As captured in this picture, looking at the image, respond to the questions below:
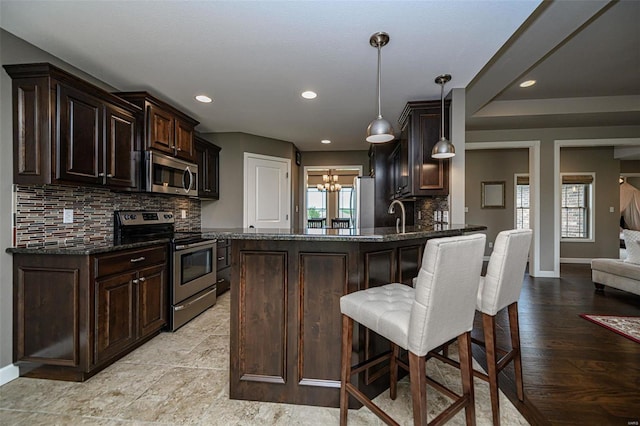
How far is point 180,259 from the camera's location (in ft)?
9.47

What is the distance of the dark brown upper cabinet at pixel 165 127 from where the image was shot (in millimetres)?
2855

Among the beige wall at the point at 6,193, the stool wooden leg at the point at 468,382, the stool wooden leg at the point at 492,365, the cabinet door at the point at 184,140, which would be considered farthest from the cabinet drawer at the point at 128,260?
the stool wooden leg at the point at 492,365

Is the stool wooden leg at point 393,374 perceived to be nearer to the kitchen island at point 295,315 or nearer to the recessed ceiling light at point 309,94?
the kitchen island at point 295,315

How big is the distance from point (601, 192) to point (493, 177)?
2.19 m

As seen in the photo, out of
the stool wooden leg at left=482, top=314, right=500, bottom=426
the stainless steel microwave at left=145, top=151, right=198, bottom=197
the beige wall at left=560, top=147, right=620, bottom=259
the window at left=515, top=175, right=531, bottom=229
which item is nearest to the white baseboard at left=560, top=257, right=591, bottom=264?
the beige wall at left=560, top=147, right=620, bottom=259

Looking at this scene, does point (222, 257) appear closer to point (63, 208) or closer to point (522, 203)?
point (63, 208)

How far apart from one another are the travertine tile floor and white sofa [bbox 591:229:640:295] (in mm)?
3273

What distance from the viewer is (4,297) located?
1.96 metres

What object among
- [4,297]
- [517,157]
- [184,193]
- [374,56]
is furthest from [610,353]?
[517,157]

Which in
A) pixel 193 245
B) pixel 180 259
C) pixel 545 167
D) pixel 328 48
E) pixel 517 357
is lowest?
pixel 517 357

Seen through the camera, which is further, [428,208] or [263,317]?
[428,208]

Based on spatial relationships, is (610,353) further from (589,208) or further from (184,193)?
(589,208)

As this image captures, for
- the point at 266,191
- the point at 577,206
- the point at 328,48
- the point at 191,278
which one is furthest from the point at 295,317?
the point at 577,206

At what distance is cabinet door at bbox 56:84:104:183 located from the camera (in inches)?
81.1
